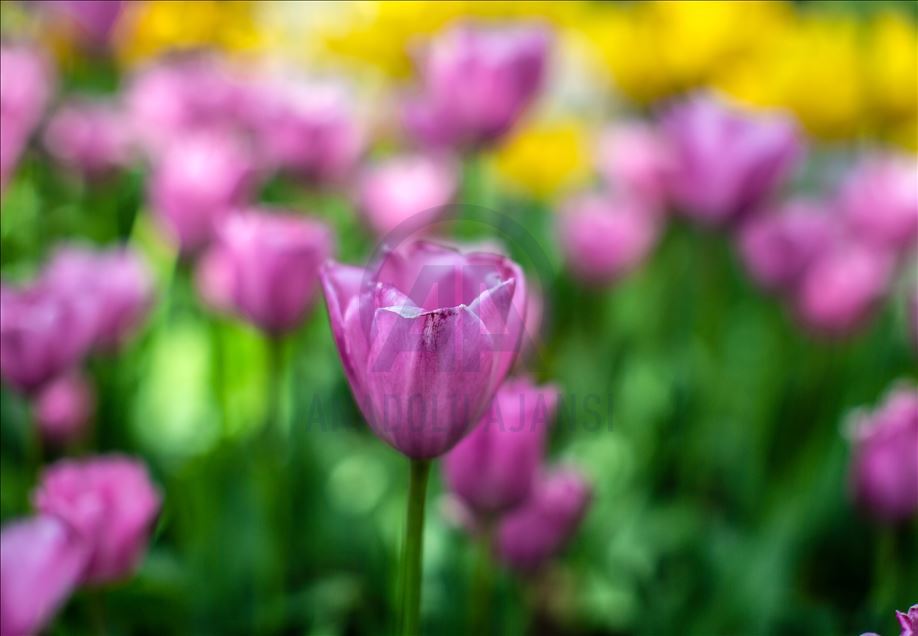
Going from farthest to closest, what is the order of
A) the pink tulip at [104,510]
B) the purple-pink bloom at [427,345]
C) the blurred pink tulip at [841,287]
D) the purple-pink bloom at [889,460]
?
the blurred pink tulip at [841,287], the purple-pink bloom at [889,460], the pink tulip at [104,510], the purple-pink bloom at [427,345]

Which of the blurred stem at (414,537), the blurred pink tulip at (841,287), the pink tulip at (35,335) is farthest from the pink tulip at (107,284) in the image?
the blurred pink tulip at (841,287)

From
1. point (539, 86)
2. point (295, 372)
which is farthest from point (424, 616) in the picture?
point (539, 86)

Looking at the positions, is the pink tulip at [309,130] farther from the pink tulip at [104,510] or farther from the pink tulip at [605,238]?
the pink tulip at [104,510]

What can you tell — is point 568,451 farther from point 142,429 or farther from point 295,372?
point 142,429

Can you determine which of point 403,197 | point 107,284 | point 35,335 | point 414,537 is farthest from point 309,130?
point 414,537

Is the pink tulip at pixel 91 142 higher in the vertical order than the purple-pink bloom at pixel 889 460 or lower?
higher

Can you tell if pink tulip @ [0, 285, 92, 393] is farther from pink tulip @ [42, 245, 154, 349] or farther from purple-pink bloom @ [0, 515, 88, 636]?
purple-pink bloom @ [0, 515, 88, 636]
